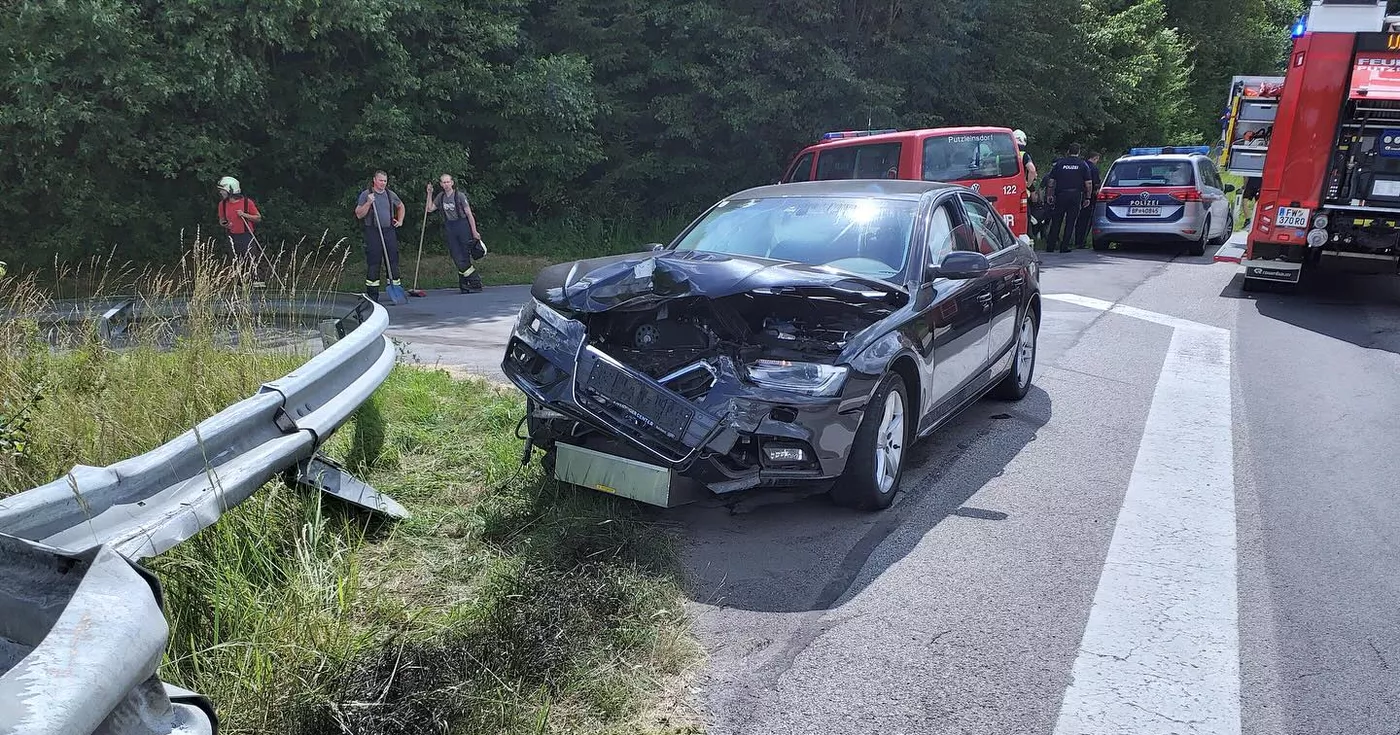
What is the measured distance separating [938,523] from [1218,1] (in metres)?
40.8

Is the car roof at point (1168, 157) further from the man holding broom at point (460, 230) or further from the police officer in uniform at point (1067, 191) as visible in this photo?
the man holding broom at point (460, 230)

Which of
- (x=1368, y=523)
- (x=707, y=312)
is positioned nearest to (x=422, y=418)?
(x=707, y=312)

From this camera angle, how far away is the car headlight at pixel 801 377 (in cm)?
435

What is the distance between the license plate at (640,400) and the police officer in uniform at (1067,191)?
14450mm

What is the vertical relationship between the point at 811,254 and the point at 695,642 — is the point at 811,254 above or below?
above

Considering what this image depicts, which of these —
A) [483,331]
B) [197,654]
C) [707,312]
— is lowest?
[483,331]

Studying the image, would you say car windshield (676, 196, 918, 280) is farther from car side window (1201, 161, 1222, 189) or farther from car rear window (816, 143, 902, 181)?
car side window (1201, 161, 1222, 189)

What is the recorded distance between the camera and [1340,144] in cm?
1117

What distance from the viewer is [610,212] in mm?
18875

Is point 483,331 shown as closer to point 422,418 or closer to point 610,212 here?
point 422,418

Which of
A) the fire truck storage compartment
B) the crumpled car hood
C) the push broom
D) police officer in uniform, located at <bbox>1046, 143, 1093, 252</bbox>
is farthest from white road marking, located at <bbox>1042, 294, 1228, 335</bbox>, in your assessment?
the push broom

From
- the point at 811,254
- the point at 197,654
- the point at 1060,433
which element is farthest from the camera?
the point at 1060,433

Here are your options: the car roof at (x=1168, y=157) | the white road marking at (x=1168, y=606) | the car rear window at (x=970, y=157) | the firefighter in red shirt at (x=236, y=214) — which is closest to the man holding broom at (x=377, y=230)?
the firefighter in red shirt at (x=236, y=214)

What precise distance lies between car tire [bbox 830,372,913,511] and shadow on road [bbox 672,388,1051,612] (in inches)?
3.9
